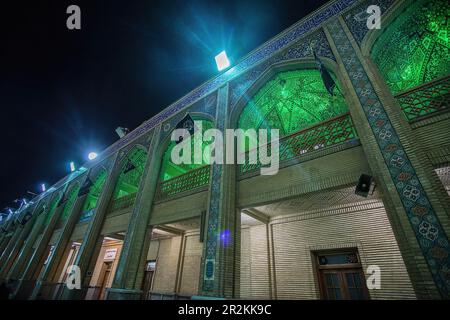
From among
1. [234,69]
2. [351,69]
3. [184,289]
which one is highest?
[234,69]

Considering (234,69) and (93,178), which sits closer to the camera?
(234,69)

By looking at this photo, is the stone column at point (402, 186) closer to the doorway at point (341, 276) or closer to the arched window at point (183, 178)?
the doorway at point (341, 276)

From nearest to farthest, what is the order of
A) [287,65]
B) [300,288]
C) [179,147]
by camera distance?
[300,288], [287,65], [179,147]

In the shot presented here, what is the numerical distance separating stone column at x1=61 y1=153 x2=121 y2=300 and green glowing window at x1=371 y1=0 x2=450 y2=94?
1079 cm

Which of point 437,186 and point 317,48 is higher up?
point 317,48

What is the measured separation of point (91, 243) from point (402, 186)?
1023cm

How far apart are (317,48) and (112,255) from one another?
12.9 metres

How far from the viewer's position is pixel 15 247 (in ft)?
50.3

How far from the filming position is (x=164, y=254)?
30.6 feet

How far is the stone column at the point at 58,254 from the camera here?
31.0 ft

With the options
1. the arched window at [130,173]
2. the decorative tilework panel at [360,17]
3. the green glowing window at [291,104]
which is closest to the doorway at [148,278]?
the arched window at [130,173]

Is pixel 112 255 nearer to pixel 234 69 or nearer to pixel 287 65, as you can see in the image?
pixel 234 69

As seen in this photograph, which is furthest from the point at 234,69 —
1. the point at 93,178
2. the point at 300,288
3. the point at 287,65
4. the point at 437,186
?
the point at 93,178
